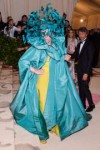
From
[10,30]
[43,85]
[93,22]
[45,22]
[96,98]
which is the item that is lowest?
[96,98]

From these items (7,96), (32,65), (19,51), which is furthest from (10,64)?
(32,65)

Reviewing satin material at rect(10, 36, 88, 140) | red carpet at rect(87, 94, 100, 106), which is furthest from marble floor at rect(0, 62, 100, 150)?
red carpet at rect(87, 94, 100, 106)

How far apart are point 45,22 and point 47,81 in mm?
732

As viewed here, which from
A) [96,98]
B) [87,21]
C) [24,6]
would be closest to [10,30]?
[24,6]

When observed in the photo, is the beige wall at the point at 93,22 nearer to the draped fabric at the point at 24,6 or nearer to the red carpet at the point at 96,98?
the draped fabric at the point at 24,6

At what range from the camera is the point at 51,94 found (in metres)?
3.66

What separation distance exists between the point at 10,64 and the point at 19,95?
382 cm

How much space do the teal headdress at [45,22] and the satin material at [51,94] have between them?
11 centimetres

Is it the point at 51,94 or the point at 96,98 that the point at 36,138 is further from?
the point at 96,98

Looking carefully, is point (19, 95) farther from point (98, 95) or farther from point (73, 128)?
point (98, 95)

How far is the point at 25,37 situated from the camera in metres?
3.75

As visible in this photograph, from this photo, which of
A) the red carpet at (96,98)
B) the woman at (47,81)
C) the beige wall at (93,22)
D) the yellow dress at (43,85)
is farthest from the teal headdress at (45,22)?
the beige wall at (93,22)

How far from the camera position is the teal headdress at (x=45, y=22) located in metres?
3.54

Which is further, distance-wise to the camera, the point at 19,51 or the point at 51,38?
the point at 19,51
